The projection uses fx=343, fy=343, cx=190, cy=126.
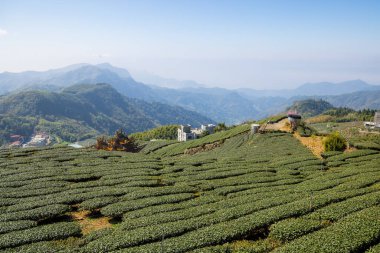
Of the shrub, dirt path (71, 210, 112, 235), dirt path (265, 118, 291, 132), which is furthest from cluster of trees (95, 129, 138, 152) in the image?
dirt path (71, 210, 112, 235)

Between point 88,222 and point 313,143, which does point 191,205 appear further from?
point 313,143

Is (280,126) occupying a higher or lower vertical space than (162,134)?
higher

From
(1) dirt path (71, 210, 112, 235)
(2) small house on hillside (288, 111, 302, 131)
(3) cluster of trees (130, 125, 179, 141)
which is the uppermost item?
(2) small house on hillside (288, 111, 302, 131)

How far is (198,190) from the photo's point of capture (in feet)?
128

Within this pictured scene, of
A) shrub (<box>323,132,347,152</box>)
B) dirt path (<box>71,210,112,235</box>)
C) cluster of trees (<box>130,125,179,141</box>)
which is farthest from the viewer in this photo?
cluster of trees (<box>130,125,179,141</box>)

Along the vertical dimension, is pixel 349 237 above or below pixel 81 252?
above

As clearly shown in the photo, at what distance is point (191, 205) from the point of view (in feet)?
108

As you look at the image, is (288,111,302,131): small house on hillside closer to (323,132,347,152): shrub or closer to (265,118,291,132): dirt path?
(265,118,291,132): dirt path

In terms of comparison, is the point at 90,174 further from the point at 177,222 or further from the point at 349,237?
the point at 349,237

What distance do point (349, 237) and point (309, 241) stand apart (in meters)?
2.53

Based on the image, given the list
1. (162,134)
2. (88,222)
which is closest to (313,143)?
(88,222)

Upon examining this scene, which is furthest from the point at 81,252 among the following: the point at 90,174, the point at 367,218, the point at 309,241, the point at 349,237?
the point at 90,174

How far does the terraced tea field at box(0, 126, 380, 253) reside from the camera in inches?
924

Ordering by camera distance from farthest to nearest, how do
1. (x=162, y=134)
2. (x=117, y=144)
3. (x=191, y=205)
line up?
(x=162, y=134)
(x=117, y=144)
(x=191, y=205)
